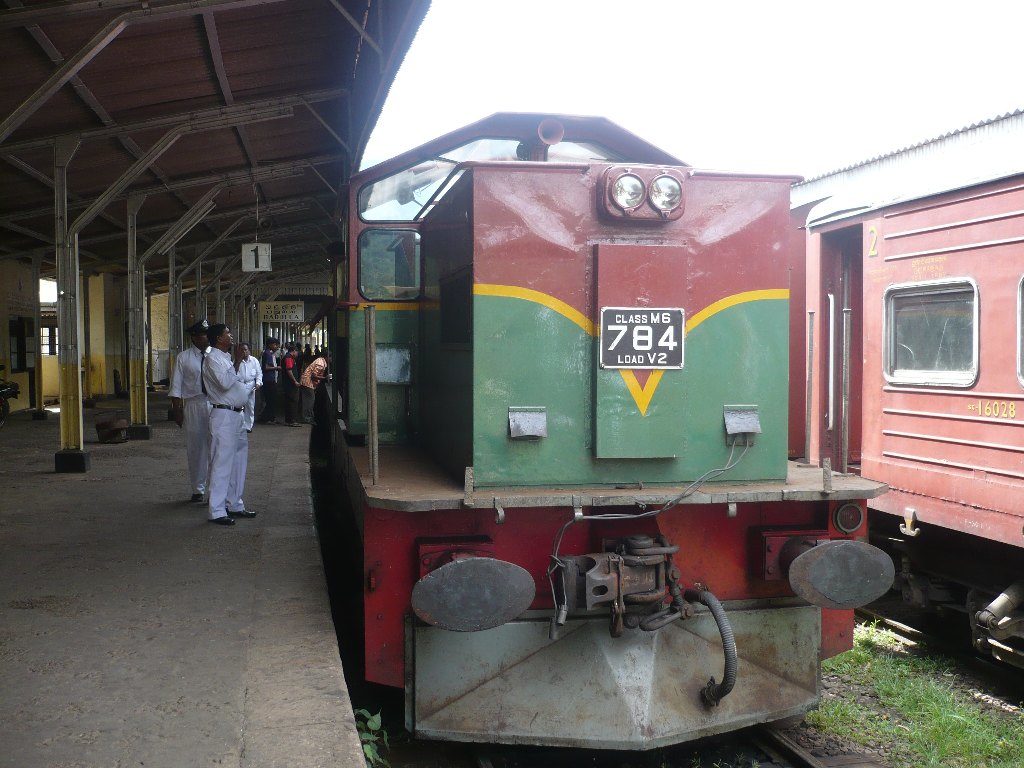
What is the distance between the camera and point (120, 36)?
333 inches

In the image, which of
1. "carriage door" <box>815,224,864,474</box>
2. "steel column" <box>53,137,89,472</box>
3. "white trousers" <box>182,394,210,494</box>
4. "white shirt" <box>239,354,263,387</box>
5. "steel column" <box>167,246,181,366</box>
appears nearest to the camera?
"carriage door" <box>815,224,864,474</box>

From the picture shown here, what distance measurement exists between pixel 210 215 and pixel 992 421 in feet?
54.3

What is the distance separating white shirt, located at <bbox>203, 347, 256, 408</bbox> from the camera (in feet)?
23.7

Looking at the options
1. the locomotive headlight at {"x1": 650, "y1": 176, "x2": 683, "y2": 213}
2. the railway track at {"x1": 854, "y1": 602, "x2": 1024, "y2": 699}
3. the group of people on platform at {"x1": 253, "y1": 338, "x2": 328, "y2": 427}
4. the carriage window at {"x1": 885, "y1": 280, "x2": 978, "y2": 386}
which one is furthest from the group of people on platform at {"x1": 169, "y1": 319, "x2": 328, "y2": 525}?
the group of people on platform at {"x1": 253, "y1": 338, "x2": 328, "y2": 427}

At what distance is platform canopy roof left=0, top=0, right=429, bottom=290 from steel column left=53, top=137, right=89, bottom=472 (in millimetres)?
250

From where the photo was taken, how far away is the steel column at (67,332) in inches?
409

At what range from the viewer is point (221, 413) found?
738 centimetres

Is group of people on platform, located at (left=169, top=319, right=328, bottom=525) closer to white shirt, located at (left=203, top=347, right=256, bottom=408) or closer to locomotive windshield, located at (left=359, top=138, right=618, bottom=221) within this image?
white shirt, located at (left=203, top=347, right=256, bottom=408)

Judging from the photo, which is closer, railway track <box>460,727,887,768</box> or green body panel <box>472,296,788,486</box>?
green body panel <box>472,296,788,486</box>

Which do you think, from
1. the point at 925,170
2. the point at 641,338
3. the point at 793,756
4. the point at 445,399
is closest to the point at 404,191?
the point at 445,399

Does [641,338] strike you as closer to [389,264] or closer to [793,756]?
[389,264]

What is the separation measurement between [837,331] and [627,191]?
3481 mm

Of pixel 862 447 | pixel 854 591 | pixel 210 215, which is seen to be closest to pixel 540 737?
pixel 854 591

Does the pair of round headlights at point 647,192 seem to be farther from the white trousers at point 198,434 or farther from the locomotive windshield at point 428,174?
the white trousers at point 198,434
